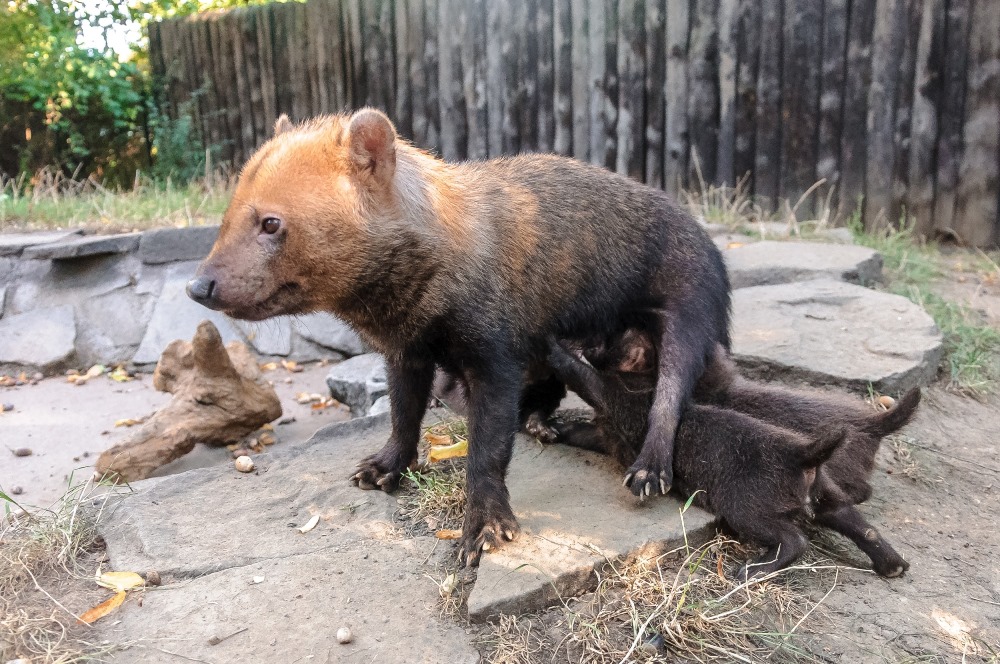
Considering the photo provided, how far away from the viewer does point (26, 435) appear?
5207mm

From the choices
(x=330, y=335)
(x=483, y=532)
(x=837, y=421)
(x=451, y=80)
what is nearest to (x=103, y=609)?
(x=483, y=532)

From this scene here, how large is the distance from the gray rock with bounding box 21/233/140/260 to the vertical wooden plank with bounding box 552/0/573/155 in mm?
3888

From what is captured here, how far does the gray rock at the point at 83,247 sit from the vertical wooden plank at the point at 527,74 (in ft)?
12.0

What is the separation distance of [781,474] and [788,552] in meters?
0.27

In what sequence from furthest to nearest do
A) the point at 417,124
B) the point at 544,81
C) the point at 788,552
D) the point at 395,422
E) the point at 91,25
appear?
the point at 91,25 → the point at 417,124 → the point at 544,81 → the point at 395,422 → the point at 788,552

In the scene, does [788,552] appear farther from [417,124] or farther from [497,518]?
[417,124]

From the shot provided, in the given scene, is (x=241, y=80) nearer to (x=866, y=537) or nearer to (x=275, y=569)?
(x=275, y=569)

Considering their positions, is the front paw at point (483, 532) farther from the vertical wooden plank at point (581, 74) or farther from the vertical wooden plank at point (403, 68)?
the vertical wooden plank at point (403, 68)

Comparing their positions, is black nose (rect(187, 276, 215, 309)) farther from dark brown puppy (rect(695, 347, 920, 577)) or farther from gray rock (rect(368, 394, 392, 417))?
gray rock (rect(368, 394, 392, 417))

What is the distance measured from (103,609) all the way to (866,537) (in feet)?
8.83

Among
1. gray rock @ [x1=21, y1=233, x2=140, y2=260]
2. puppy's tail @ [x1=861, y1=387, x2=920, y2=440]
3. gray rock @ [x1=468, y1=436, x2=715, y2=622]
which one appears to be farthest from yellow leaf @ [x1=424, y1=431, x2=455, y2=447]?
gray rock @ [x1=21, y1=233, x2=140, y2=260]

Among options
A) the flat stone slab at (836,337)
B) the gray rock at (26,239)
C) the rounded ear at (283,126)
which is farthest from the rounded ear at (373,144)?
the gray rock at (26,239)

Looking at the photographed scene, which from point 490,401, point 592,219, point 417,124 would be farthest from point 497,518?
point 417,124

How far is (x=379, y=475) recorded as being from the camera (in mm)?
3699
